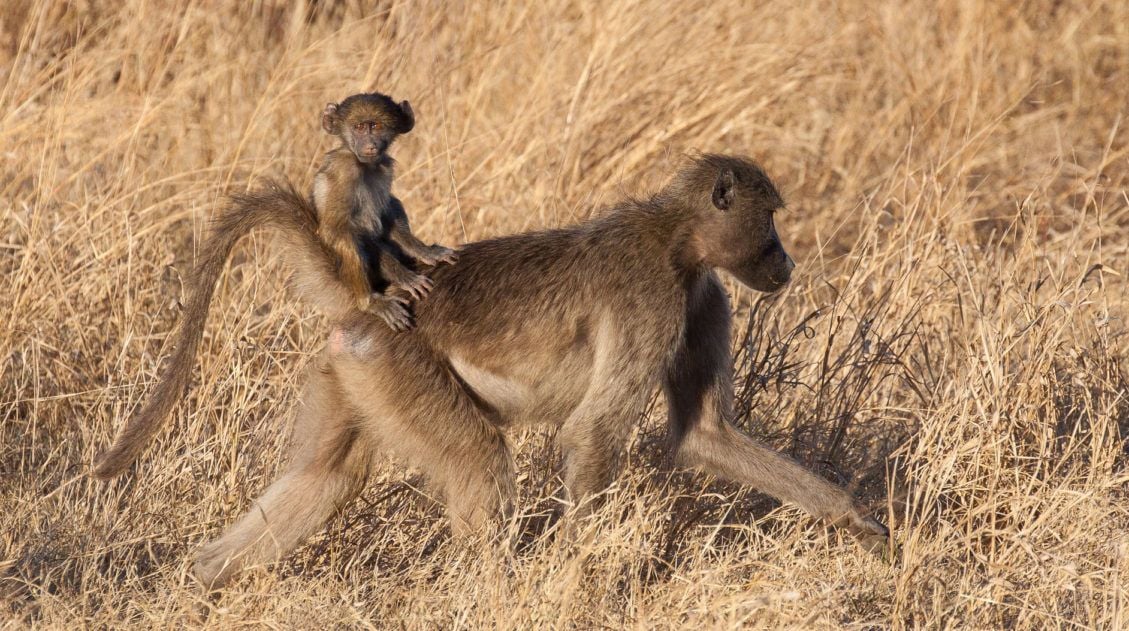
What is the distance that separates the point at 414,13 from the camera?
645cm

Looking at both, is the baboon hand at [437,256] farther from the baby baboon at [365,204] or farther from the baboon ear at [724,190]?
the baboon ear at [724,190]

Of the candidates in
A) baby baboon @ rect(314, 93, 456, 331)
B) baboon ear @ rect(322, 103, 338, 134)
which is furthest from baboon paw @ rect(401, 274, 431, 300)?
baboon ear @ rect(322, 103, 338, 134)

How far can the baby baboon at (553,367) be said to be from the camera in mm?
3684

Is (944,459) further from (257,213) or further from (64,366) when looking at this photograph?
(64,366)

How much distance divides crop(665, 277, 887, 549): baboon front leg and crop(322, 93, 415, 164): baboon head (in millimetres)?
926

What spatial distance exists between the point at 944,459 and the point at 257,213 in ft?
6.30

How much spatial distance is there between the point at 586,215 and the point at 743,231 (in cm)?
189

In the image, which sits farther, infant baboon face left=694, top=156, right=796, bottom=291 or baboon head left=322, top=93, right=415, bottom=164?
infant baboon face left=694, top=156, right=796, bottom=291

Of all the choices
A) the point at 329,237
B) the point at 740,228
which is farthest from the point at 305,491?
the point at 740,228

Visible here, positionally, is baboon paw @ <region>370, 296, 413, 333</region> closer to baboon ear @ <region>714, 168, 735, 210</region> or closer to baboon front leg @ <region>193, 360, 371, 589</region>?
baboon front leg @ <region>193, 360, 371, 589</region>

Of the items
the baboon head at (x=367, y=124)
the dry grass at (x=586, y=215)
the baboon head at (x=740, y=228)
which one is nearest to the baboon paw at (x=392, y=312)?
the baboon head at (x=367, y=124)

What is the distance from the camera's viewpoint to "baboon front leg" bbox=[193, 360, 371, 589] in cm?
376

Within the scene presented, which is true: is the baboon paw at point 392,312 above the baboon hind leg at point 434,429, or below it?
above

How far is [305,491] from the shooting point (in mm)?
3805
